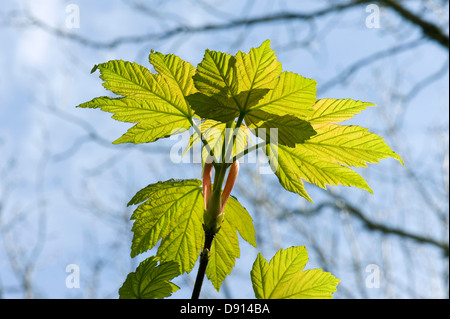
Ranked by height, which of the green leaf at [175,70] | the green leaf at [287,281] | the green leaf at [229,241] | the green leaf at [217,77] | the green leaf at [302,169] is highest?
the green leaf at [175,70]

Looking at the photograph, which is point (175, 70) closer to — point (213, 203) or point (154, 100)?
point (154, 100)

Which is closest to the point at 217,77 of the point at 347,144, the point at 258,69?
the point at 258,69

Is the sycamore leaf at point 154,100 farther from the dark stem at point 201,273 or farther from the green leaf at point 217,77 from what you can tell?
the dark stem at point 201,273

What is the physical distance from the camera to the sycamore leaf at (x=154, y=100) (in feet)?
1.30

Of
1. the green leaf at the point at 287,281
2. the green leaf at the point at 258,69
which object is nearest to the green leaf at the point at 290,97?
the green leaf at the point at 258,69

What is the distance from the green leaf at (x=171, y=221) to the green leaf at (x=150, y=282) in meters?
0.04

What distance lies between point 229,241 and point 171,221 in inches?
2.4

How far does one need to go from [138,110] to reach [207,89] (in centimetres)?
8

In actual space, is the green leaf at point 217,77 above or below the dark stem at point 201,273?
above

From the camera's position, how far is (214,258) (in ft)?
1.34

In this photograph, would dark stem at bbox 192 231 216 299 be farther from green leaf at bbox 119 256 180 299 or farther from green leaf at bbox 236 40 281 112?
green leaf at bbox 236 40 281 112

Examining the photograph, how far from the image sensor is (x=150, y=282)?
342 millimetres
